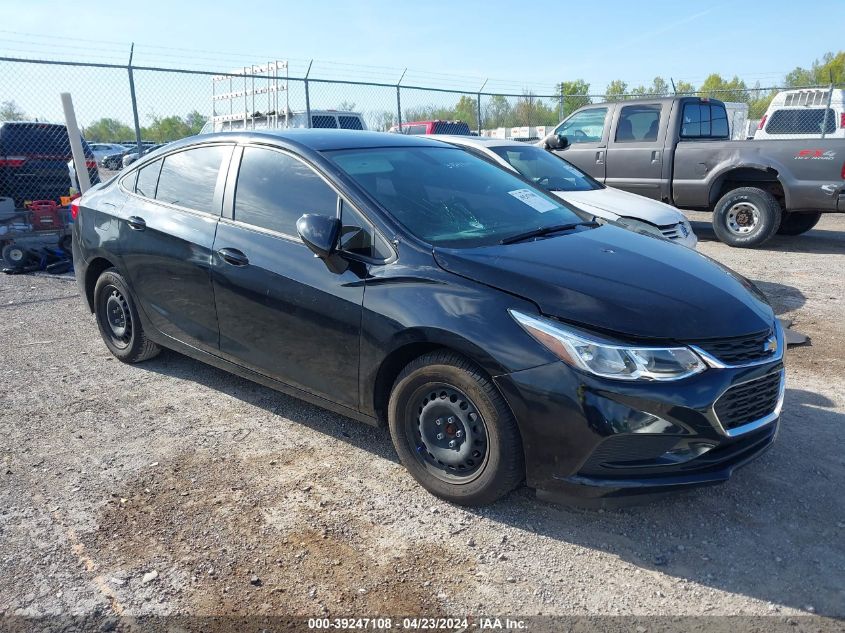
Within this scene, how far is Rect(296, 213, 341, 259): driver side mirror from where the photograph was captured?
3316 mm

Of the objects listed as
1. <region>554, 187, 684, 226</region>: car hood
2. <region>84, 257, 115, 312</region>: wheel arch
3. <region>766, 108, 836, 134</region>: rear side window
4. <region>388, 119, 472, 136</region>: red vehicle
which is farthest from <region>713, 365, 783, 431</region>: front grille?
<region>388, 119, 472, 136</region>: red vehicle

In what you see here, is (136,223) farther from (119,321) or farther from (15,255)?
(15,255)

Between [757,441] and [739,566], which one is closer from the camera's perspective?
[739,566]

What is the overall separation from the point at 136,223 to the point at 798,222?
9414mm

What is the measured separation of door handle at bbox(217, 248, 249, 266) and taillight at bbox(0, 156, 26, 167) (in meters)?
8.11

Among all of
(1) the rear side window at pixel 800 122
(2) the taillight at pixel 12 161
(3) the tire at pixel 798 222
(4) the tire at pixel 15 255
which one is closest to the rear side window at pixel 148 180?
(4) the tire at pixel 15 255

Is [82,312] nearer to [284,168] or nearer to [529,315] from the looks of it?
[284,168]

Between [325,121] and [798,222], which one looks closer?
[798,222]

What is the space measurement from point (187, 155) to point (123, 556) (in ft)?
8.54

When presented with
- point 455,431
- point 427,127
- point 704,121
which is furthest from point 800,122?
point 455,431

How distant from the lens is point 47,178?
10625 mm

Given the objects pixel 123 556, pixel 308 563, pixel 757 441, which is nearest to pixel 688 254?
pixel 757 441

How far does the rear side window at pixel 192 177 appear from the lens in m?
4.24

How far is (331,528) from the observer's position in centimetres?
312
